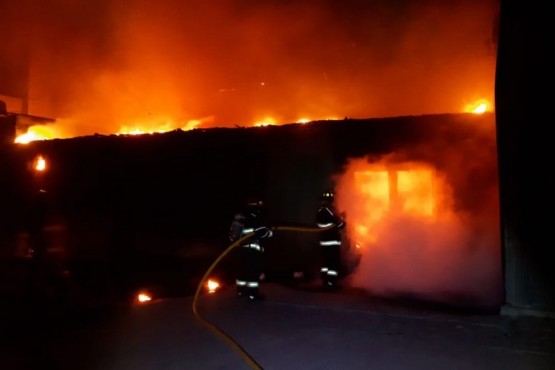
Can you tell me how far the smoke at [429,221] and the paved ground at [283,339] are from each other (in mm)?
2410

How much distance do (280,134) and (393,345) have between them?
5776 millimetres

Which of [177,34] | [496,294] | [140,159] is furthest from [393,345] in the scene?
[177,34]

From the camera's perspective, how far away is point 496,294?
749cm

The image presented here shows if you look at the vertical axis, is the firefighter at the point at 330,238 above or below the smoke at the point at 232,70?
below

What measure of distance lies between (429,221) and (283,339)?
15.5 ft

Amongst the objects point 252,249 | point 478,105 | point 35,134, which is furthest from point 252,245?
point 35,134

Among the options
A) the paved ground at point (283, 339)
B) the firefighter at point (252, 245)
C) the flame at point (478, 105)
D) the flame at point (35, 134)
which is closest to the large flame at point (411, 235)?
the paved ground at point (283, 339)

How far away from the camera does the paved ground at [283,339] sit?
4043mm

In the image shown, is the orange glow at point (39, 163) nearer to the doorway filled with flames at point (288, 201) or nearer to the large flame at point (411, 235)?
the doorway filled with flames at point (288, 201)

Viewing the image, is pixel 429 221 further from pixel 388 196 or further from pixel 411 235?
pixel 388 196

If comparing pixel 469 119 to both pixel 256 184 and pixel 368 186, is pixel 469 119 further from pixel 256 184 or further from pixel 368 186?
pixel 256 184

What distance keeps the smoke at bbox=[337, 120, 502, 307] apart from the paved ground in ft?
7.91

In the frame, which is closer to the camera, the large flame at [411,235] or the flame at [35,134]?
the large flame at [411,235]

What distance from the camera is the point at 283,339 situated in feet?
15.5
